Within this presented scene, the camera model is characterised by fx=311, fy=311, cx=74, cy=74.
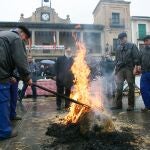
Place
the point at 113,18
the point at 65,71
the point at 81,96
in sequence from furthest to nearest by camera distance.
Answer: the point at 113,18 < the point at 65,71 < the point at 81,96

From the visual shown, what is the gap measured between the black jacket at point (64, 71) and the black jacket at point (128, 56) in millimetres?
1526

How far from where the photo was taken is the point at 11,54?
556cm

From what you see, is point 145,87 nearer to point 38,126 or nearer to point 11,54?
point 38,126

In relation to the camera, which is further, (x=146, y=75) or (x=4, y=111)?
(x=146, y=75)

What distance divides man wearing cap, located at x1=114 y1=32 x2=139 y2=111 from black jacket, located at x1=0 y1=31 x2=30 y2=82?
400 centimetres

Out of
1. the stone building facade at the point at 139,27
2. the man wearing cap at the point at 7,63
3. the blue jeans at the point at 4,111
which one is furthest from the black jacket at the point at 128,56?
the stone building facade at the point at 139,27

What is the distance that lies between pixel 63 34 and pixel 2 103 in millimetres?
37360

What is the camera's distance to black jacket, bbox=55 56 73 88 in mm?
9453

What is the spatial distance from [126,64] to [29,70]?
395 centimetres

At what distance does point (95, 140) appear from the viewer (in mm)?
5008

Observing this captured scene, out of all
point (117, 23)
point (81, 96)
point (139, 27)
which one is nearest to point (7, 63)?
point (81, 96)

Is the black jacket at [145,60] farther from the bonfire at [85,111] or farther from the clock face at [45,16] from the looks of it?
the clock face at [45,16]

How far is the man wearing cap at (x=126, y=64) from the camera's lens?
8805 mm

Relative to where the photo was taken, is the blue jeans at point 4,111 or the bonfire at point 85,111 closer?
the blue jeans at point 4,111
